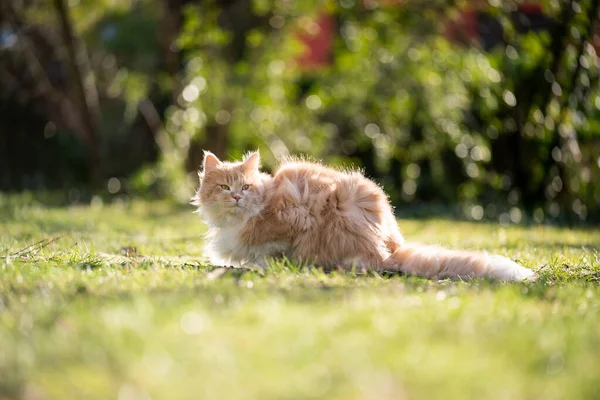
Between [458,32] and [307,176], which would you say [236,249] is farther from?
[458,32]

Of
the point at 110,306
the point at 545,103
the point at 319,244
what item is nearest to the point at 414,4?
the point at 545,103

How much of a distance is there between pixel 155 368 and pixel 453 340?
107 cm

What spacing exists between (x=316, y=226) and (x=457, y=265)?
886 mm

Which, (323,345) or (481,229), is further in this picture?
(481,229)

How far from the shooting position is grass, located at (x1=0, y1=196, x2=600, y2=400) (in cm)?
226

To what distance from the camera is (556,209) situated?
1014 cm

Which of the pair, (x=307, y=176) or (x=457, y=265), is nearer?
(x=457, y=265)

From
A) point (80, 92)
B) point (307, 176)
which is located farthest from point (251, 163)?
point (80, 92)

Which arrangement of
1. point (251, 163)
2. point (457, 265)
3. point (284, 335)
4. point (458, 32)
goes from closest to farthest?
point (284, 335)
point (457, 265)
point (251, 163)
point (458, 32)

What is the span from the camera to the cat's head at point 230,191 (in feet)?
15.7

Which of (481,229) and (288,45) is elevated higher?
(288,45)

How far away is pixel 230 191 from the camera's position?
15.8 feet

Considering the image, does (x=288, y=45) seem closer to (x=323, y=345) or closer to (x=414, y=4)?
(x=414, y=4)

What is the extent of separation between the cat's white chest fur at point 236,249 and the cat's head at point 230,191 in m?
0.08
